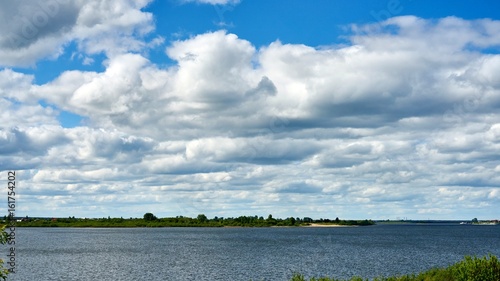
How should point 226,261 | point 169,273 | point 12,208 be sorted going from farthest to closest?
point 226,261, point 169,273, point 12,208

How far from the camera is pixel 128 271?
300ft

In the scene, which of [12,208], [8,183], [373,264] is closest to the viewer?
[8,183]

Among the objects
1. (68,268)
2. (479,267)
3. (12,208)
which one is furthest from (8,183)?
(68,268)

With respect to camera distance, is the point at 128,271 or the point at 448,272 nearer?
the point at 448,272

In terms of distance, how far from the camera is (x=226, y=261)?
109250mm

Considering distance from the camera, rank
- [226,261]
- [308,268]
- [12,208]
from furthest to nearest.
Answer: [226,261] < [308,268] < [12,208]

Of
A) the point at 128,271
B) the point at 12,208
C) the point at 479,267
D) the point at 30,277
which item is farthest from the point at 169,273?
the point at 479,267

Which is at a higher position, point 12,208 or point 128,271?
point 12,208

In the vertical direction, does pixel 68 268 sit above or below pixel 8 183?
below

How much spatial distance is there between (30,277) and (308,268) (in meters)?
46.4

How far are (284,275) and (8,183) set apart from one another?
51631 mm

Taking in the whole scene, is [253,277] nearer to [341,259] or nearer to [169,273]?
[169,273]

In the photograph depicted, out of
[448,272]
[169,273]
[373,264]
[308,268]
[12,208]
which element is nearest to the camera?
[12,208]

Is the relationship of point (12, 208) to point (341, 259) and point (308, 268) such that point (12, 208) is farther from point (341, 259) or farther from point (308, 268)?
point (341, 259)
